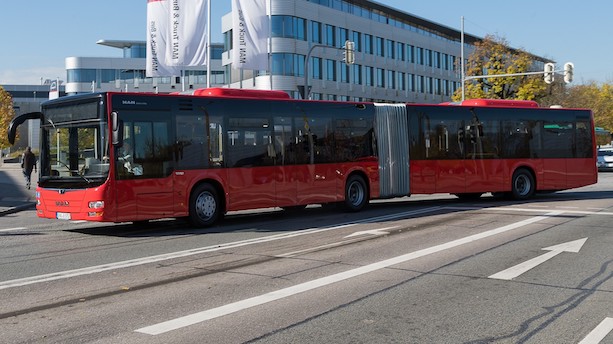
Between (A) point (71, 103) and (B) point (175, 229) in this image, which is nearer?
(A) point (71, 103)

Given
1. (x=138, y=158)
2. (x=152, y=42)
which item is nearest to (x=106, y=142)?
(x=138, y=158)

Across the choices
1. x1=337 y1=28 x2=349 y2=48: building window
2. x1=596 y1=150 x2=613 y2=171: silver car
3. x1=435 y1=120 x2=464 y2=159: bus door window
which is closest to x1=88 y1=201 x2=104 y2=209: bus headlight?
x1=435 y1=120 x2=464 y2=159: bus door window

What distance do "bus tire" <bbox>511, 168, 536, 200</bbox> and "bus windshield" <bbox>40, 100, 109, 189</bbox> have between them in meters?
13.1

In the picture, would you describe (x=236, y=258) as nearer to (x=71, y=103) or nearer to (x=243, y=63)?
(x=71, y=103)

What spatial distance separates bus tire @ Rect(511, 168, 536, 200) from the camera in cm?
2023

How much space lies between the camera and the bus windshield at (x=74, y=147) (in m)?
12.3

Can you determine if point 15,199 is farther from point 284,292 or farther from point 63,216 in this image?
point 284,292

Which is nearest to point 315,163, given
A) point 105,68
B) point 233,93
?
point 233,93

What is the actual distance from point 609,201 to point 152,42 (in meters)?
19.6

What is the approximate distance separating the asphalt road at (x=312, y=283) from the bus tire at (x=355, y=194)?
2.59 m

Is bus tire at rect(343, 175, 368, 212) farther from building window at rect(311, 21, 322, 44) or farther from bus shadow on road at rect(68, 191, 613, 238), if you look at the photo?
building window at rect(311, 21, 322, 44)

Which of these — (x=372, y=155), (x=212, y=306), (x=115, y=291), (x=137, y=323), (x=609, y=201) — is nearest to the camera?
(x=137, y=323)

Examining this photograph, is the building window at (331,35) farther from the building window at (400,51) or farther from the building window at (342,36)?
the building window at (400,51)

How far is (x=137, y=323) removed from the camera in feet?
19.6
